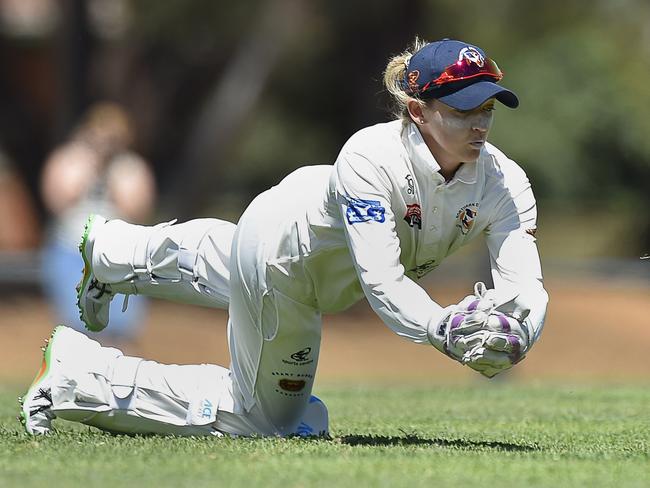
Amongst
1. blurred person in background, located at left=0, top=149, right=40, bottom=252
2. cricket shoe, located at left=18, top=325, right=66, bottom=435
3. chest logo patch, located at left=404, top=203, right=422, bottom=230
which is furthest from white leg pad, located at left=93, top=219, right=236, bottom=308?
blurred person in background, located at left=0, top=149, right=40, bottom=252

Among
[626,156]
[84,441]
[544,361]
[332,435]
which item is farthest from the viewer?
[626,156]

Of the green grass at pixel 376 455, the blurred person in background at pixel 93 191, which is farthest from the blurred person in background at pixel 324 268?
the blurred person in background at pixel 93 191

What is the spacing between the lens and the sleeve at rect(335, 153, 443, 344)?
202 inches

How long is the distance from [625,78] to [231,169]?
954 cm

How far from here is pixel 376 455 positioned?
17.3 ft

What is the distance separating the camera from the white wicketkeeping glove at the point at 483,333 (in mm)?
4992

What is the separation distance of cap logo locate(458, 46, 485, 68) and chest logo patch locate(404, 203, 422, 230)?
63cm

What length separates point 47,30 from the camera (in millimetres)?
21953

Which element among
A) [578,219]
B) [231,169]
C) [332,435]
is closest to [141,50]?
[231,169]

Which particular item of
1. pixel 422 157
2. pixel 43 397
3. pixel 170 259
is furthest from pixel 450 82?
pixel 43 397

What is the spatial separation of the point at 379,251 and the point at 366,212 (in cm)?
17

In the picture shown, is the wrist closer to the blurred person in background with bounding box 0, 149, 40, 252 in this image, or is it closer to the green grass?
the green grass

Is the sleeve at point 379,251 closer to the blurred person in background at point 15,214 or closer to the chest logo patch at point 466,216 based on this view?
the chest logo patch at point 466,216

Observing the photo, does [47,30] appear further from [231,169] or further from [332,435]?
[332,435]
